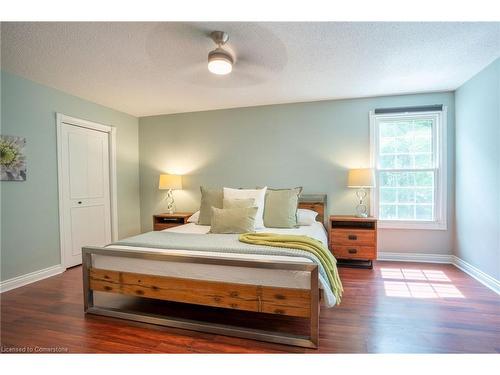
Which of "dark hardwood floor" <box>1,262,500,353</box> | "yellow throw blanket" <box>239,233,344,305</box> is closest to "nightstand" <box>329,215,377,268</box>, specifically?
"dark hardwood floor" <box>1,262,500,353</box>

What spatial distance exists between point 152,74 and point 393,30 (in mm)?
2265

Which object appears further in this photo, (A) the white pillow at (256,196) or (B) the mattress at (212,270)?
(A) the white pillow at (256,196)

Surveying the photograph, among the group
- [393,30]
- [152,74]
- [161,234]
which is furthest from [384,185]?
[152,74]

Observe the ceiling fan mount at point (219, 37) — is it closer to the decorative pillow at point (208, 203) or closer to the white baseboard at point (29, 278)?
the decorative pillow at point (208, 203)

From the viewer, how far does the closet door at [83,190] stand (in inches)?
131

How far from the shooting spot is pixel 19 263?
2807mm

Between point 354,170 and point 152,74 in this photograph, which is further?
point 354,170

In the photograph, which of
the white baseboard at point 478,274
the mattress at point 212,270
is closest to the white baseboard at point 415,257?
the white baseboard at point 478,274

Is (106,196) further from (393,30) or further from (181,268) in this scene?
(393,30)

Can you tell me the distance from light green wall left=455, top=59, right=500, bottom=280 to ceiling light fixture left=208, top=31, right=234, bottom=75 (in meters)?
2.57

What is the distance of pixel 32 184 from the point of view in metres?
2.94

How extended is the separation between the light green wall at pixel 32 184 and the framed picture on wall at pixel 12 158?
0.19ft

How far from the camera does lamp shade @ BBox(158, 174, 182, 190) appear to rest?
4.05m
